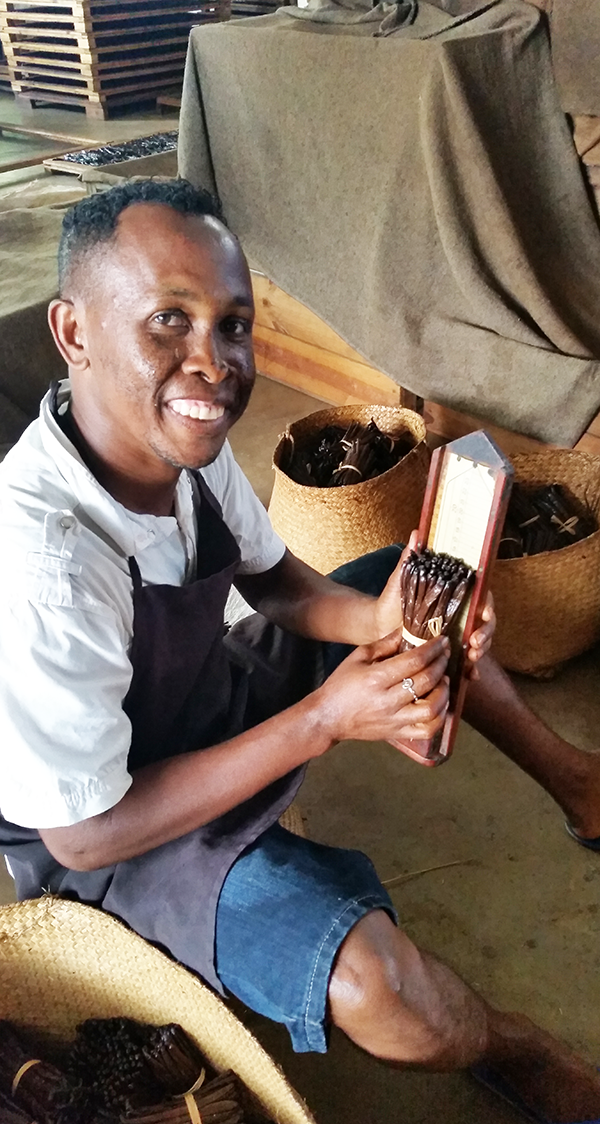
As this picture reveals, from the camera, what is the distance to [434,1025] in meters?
1.14

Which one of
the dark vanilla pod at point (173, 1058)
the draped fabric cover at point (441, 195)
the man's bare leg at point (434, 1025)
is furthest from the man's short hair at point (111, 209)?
the draped fabric cover at point (441, 195)

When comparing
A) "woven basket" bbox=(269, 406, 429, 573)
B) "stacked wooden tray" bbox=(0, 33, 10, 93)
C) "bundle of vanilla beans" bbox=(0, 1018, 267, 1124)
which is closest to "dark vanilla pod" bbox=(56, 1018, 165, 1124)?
"bundle of vanilla beans" bbox=(0, 1018, 267, 1124)

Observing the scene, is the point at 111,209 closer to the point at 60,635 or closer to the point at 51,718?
the point at 60,635

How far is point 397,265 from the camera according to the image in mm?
2605

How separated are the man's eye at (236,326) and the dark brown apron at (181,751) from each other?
1.09ft

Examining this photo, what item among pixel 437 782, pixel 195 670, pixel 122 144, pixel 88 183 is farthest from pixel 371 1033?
pixel 122 144

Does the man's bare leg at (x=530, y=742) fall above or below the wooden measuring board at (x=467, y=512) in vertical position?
below

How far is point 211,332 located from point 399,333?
1.70 m

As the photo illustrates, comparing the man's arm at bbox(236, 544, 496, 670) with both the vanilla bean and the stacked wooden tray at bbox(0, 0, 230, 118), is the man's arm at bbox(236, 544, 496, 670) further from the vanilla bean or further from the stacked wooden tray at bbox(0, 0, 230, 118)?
the stacked wooden tray at bbox(0, 0, 230, 118)

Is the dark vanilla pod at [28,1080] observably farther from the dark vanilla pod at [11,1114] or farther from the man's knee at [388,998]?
the man's knee at [388,998]

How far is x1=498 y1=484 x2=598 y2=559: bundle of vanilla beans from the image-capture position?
2.19m

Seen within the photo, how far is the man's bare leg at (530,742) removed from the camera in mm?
1562

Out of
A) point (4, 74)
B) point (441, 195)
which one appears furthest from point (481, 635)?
point (4, 74)

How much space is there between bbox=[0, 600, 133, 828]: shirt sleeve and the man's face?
0.27 metres
